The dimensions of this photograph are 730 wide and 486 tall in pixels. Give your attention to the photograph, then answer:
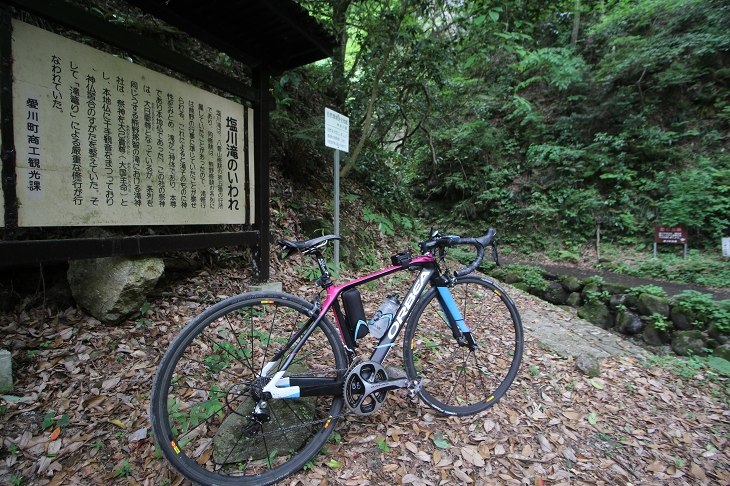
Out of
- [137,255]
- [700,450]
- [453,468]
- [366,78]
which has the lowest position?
[700,450]

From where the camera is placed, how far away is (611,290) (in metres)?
7.75

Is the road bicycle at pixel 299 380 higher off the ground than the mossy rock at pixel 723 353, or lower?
higher

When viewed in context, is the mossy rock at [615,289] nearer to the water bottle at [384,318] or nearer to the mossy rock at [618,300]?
the mossy rock at [618,300]

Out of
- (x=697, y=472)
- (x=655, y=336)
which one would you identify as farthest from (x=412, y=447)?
(x=655, y=336)

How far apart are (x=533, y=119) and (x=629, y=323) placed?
33.7 ft

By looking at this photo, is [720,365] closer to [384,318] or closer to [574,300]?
[574,300]

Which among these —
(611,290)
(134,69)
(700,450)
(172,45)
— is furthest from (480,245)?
(611,290)

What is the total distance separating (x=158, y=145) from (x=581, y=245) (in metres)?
13.0

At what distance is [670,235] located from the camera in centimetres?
1012

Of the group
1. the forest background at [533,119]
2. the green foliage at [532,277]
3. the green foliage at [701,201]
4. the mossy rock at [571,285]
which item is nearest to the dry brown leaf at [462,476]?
the forest background at [533,119]

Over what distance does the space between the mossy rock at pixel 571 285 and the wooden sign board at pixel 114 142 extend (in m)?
8.20

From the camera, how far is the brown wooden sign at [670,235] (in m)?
9.91

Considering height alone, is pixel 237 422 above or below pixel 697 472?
above

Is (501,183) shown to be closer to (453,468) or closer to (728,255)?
Result: (728,255)
